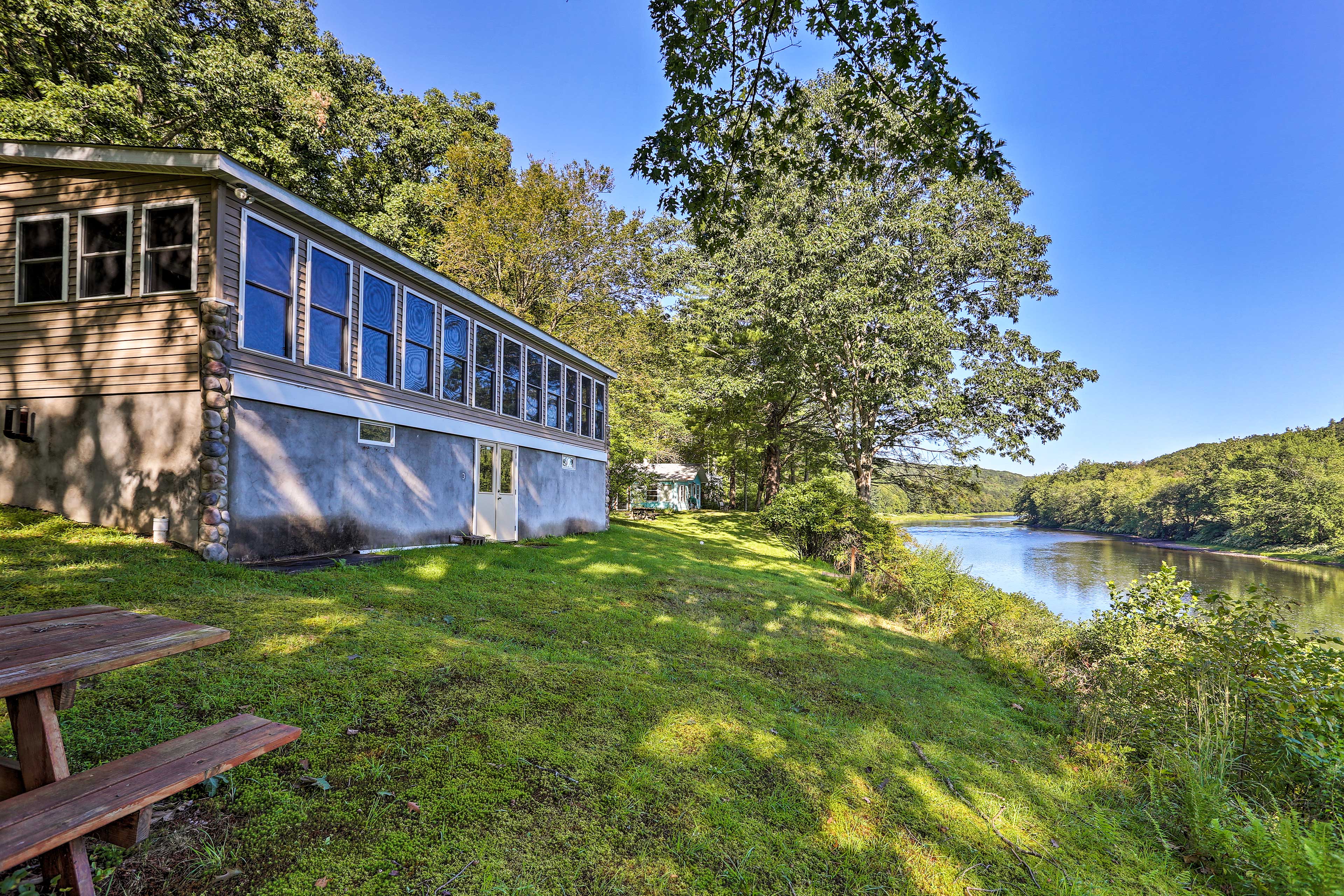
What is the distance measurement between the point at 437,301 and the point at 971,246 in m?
16.9

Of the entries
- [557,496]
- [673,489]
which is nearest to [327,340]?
[557,496]

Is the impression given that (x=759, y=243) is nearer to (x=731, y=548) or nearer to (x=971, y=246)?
(x=971, y=246)

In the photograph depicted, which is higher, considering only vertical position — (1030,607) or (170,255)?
(170,255)

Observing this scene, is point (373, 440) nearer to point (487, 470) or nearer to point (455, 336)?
point (455, 336)

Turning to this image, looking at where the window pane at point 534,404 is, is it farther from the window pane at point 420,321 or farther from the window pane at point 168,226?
the window pane at point 168,226

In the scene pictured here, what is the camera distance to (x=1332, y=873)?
2.41 metres

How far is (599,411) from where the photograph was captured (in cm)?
1777

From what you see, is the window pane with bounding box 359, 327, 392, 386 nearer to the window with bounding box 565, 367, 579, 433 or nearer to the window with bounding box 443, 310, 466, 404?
the window with bounding box 443, 310, 466, 404

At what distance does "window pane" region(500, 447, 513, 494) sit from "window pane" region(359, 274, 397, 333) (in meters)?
3.85

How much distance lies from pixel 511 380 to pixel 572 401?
9.95 feet

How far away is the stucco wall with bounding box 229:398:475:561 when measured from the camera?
6.98 m

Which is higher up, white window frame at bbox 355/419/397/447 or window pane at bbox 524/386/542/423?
window pane at bbox 524/386/542/423

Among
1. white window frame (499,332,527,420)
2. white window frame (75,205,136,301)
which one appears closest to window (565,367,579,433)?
white window frame (499,332,527,420)

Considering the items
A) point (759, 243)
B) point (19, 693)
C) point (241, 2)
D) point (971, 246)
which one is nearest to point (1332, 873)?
point (19, 693)
